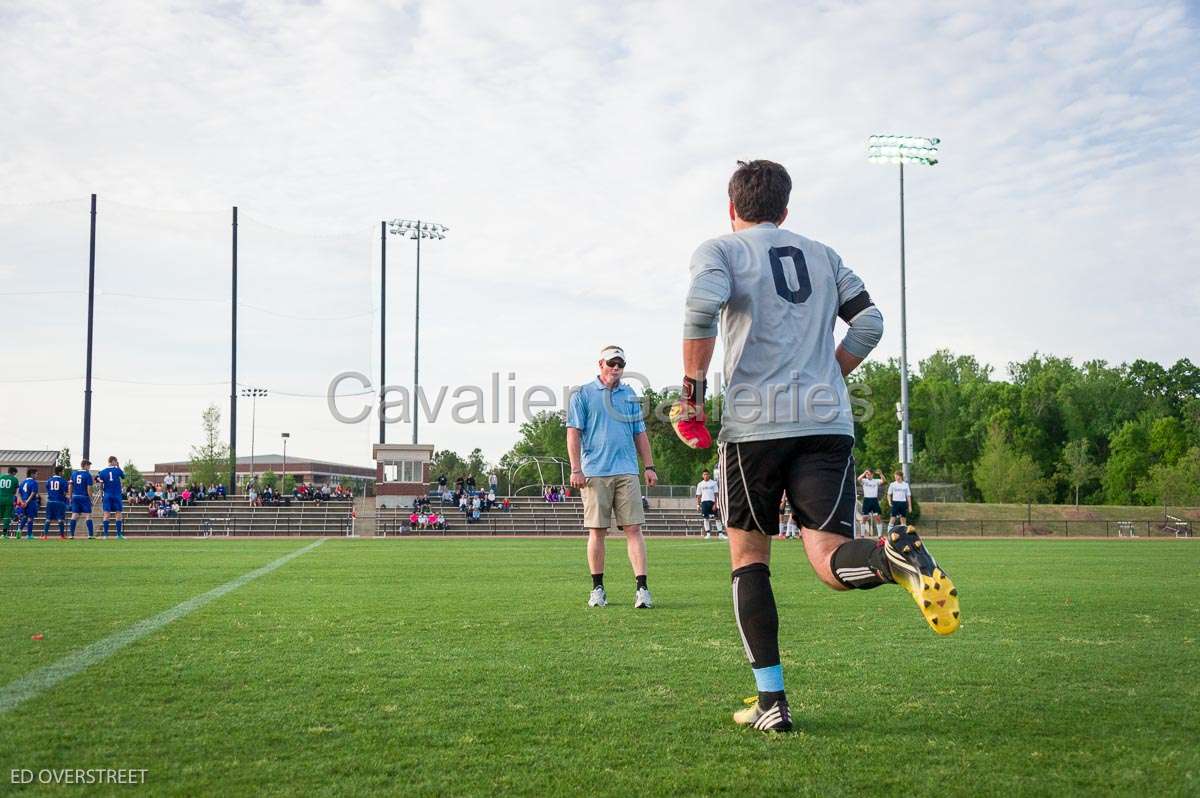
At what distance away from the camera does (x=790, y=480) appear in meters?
3.81

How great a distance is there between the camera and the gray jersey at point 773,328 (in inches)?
148

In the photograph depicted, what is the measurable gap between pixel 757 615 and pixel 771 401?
807 mm

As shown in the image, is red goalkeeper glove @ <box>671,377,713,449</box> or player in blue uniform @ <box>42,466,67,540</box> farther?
player in blue uniform @ <box>42,466,67,540</box>

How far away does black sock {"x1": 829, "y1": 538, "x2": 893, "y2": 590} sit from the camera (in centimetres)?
338

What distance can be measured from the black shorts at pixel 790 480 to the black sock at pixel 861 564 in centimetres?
18

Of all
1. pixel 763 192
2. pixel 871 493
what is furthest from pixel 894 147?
pixel 763 192

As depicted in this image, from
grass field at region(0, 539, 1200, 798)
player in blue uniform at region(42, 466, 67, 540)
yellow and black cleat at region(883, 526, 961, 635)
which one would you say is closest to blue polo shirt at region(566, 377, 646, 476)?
grass field at region(0, 539, 1200, 798)

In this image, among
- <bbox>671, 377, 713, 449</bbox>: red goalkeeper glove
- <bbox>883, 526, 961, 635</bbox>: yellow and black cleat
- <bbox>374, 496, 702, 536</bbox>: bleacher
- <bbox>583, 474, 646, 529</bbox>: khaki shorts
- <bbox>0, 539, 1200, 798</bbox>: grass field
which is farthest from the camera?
<bbox>374, 496, 702, 536</bbox>: bleacher

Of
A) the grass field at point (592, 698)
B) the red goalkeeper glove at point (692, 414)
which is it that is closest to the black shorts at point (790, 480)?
the red goalkeeper glove at point (692, 414)

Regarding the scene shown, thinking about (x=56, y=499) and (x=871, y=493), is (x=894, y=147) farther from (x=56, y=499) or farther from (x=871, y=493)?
(x=56, y=499)

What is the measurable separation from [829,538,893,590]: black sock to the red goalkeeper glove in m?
0.64

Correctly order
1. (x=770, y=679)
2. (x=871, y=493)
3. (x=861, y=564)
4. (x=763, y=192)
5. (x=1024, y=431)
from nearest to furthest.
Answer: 1. (x=861, y=564)
2. (x=770, y=679)
3. (x=763, y=192)
4. (x=871, y=493)
5. (x=1024, y=431)

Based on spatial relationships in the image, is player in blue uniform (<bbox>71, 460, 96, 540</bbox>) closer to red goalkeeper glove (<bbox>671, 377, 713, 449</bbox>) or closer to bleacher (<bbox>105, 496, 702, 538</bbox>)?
bleacher (<bbox>105, 496, 702, 538</bbox>)

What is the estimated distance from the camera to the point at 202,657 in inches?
190
